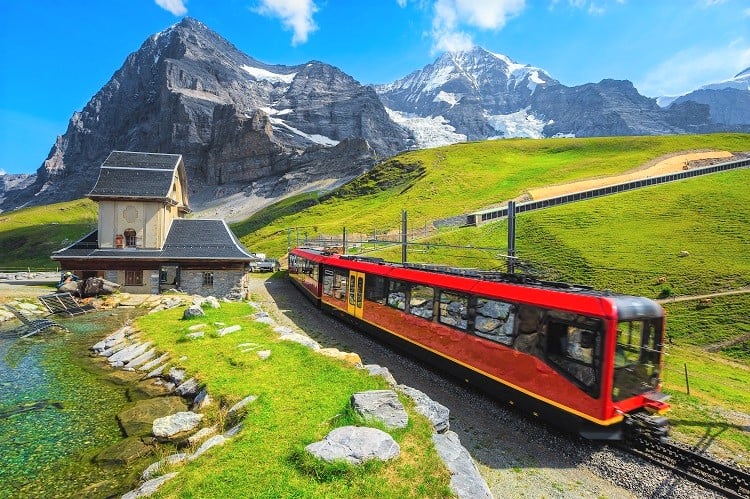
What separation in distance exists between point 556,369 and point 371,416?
482 centimetres

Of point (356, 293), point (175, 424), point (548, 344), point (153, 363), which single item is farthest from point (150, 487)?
point (356, 293)

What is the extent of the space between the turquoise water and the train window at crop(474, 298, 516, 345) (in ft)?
31.5

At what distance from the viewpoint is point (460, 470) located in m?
7.31

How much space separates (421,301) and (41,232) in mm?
146579

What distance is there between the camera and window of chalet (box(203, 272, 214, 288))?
3375 cm

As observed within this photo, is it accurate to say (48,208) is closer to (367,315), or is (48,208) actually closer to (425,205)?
(425,205)

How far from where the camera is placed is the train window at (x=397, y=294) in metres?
16.4

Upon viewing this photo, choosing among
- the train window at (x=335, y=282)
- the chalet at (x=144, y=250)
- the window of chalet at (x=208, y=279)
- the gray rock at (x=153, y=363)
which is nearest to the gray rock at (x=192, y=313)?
the gray rock at (x=153, y=363)

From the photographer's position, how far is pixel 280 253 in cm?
7281

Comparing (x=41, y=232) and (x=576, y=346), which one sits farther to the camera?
(x=41, y=232)

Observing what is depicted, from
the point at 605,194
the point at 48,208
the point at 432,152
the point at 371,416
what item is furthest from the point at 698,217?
the point at 48,208

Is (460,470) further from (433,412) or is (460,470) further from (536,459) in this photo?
(536,459)

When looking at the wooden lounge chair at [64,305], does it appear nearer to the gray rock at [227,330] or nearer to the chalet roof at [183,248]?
the chalet roof at [183,248]

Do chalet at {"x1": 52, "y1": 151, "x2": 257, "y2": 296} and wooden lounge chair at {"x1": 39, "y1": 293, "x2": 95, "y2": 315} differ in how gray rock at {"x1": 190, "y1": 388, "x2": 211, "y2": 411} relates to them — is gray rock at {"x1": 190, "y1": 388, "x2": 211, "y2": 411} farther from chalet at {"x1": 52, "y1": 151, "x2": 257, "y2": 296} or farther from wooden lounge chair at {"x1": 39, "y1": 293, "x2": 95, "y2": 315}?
chalet at {"x1": 52, "y1": 151, "x2": 257, "y2": 296}
